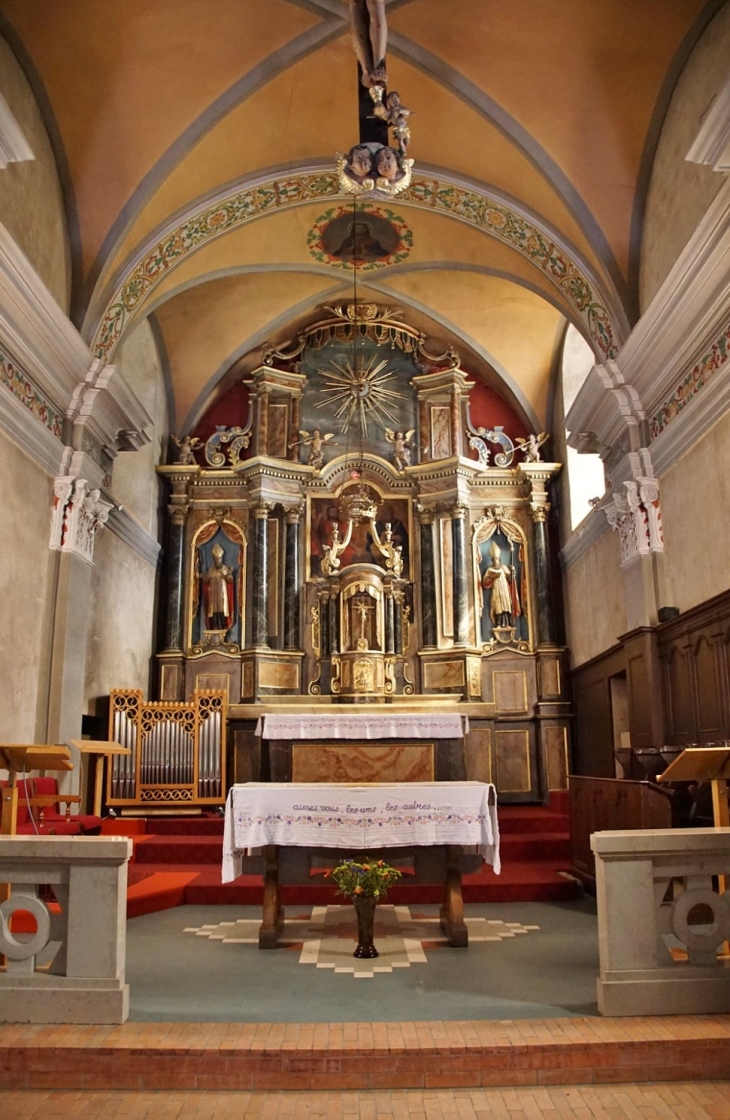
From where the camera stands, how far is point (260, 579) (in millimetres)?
12906

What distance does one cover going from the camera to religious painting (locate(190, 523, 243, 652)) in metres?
13.0

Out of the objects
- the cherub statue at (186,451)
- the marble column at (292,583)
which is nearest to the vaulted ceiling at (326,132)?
the cherub statue at (186,451)

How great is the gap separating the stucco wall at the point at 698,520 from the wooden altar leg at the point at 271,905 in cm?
404

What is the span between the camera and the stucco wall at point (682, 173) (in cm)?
745

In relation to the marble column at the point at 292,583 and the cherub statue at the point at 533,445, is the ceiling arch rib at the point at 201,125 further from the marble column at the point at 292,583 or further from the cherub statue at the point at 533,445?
the cherub statue at the point at 533,445

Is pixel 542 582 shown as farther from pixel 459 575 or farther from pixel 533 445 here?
pixel 533 445

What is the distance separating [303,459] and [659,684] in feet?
21.9

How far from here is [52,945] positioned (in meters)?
5.08

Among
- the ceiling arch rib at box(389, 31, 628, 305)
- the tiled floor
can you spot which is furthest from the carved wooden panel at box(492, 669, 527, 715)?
the tiled floor

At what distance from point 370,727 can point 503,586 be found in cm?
462

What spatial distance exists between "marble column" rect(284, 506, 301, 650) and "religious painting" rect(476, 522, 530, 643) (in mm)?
2601

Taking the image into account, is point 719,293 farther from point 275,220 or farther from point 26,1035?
point 26,1035

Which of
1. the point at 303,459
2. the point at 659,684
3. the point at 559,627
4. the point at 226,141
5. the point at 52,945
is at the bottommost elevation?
the point at 52,945

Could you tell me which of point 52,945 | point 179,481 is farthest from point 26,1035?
point 179,481
